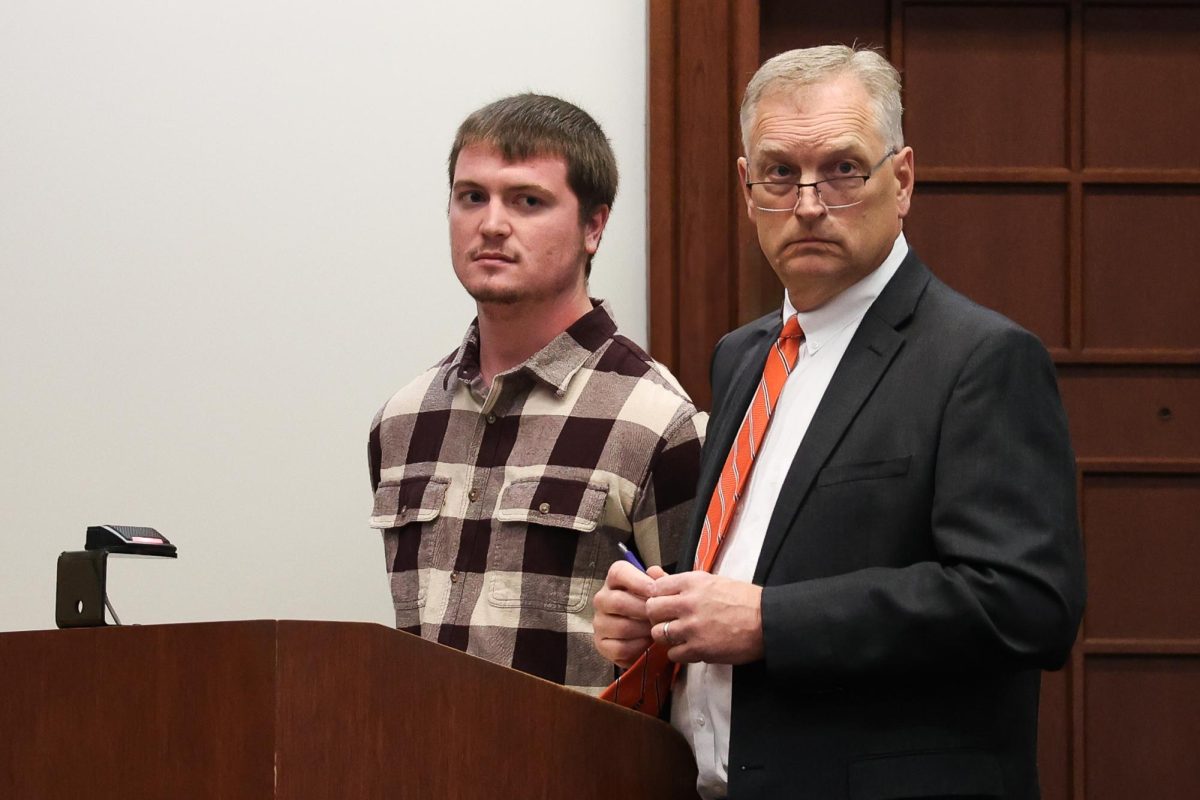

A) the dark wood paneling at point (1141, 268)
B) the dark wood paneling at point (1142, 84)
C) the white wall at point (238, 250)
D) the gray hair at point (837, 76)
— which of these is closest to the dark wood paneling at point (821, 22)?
the white wall at point (238, 250)

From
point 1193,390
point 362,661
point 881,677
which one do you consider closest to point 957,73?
point 1193,390

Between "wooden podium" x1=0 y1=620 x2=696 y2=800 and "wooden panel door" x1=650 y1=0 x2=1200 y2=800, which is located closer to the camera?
"wooden podium" x1=0 y1=620 x2=696 y2=800

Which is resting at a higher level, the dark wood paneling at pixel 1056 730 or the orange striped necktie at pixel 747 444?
the orange striped necktie at pixel 747 444

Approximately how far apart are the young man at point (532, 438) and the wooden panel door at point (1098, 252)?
897 mm

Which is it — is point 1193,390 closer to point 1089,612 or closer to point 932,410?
point 1089,612

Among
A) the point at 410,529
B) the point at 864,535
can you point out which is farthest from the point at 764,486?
the point at 410,529

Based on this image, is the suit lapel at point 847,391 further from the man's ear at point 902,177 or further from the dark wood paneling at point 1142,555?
the dark wood paneling at point 1142,555

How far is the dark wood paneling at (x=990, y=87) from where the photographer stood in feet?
9.53

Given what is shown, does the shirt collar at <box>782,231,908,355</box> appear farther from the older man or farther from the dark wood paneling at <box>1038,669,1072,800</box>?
the dark wood paneling at <box>1038,669,1072,800</box>

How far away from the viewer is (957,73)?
2912 millimetres

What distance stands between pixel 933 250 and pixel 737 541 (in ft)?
4.82

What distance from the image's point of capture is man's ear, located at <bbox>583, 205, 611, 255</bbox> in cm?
218

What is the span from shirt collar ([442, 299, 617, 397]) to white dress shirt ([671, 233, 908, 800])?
19.5 inches

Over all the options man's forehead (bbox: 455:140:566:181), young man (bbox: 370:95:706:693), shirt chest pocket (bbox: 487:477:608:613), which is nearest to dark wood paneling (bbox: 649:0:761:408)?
young man (bbox: 370:95:706:693)
